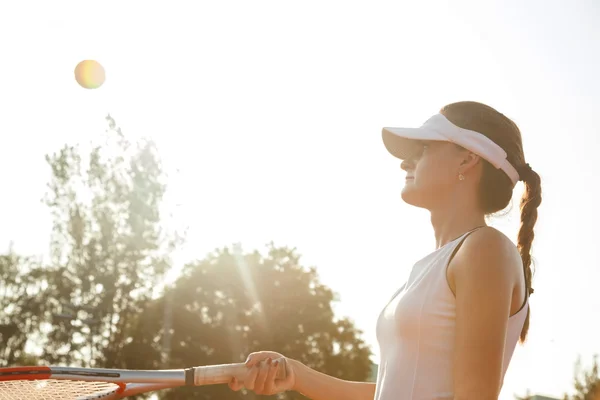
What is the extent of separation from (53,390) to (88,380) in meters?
0.34

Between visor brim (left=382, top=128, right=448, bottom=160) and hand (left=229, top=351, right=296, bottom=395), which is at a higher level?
visor brim (left=382, top=128, right=448, bottom=160)

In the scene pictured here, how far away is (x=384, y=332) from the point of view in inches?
130

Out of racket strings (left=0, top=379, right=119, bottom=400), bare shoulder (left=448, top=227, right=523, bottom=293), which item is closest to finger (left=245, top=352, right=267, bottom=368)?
racket strings (left=0, top=379, right=119, bottom=400)

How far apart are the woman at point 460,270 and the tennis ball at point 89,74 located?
34.8 m

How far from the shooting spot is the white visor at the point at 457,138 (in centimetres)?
330

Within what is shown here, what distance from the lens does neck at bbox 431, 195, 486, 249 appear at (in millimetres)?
3322

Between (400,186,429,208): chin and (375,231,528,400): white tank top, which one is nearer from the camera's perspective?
(375,231,528,400): white tank top

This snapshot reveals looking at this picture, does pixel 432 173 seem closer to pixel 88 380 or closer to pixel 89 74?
pixel 88 380

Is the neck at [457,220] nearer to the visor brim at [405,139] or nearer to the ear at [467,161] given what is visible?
the ear at [467,161]

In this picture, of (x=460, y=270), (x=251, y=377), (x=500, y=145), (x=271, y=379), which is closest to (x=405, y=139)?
(x=500, y=145)

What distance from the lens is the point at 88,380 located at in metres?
5.44

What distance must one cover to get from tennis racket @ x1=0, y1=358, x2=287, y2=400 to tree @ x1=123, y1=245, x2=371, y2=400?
34.0 m

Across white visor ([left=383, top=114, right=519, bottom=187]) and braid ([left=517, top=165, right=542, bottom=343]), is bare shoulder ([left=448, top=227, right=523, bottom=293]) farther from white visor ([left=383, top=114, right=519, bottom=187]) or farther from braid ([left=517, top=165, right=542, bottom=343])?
braid ([left=517, top=165, right=542, bottom=343])

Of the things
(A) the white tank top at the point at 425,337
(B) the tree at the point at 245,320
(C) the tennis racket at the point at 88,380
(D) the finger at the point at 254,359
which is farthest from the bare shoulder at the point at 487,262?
(B) the tree at the point at 245,320
